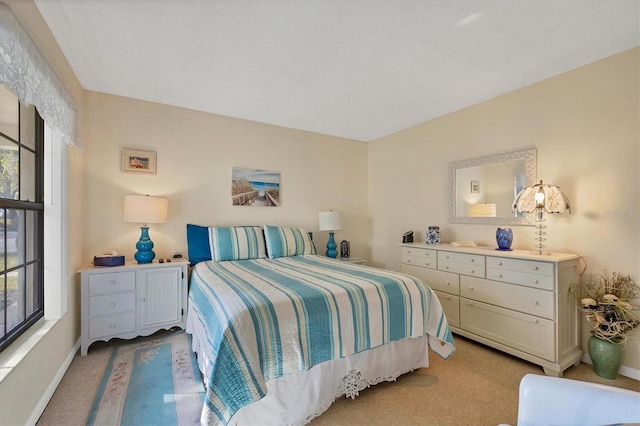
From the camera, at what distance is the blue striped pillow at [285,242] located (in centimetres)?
323

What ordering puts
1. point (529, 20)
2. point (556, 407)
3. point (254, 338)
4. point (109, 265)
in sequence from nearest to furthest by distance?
point (556, 407) < point (254, 338) < point (529, 20) < point (109, 265)

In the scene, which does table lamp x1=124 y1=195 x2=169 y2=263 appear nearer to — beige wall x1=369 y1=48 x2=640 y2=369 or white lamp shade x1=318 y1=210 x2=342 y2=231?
white lamp shade x1=318 y1=210 x2=342 y2=231

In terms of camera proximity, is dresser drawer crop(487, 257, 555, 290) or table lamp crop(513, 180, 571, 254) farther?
table lamp crop(513, 180, 571, 254)

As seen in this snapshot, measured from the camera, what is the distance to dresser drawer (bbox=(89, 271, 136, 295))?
7.82 feet

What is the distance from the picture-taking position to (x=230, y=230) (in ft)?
10.3

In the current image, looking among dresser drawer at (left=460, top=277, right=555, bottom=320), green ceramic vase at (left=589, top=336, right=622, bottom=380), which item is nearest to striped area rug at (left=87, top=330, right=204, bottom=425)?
dresser drawer at (left=460, top=277, right=555, bottom=320)

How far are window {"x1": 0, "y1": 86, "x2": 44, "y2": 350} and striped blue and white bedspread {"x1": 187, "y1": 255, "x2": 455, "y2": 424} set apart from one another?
961 millimetres

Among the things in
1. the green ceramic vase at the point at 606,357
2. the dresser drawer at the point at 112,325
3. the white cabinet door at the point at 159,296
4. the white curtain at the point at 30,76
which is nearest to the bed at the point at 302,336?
the white cabinet door at the point at 159,296

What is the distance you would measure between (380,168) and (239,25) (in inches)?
116

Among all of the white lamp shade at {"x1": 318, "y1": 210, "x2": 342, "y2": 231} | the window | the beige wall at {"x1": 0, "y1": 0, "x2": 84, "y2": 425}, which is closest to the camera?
the beige wall at {"x1": 0, "y1": 0, "x2": 84, "y2": 425}

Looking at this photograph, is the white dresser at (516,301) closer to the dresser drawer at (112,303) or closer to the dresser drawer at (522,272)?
the dresser drawer at (522,272)

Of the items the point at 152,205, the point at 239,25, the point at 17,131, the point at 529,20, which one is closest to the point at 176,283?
the point at 152,205

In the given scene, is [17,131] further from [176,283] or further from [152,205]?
[176,283]

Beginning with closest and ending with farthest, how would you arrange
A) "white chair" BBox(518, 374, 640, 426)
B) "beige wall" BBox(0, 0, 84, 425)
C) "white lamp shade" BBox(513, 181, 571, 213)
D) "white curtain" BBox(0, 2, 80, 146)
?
1. "white chair" BBox(518, 374, 640, 426)
2. "white curtain" BBox(0, 2, 80, 146)
3. "beige wall" BBox(0, 0, 84, 425)
4. "white lamp shade" BBox(513, 181, 571, 213)
